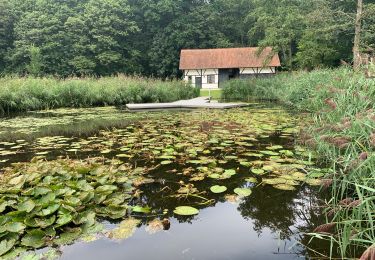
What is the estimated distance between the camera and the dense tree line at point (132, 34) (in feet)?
86.4

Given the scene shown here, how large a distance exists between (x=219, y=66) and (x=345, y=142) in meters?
26.7

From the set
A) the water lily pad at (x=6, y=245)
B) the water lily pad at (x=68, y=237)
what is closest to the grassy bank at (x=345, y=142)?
the water lily pad at (x=68, y=237)

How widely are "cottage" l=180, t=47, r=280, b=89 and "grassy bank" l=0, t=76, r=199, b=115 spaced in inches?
560

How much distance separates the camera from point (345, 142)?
8.00ft

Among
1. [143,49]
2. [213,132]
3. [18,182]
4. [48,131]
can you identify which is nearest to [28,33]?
[143,49]

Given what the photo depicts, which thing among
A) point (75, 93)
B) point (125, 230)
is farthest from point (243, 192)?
point (75, 93)

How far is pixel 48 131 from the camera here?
255 inches

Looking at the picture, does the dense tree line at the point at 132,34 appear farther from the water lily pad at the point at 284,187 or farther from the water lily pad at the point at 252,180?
the water lily pad at the point at 284,187

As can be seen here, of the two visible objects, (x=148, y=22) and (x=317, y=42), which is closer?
(x=317, y=42)

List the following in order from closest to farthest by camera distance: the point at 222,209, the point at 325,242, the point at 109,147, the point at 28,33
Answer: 1. the point at 325,242
2. the point at 222,209
3. the point at 109,147
4. the point at 28,33

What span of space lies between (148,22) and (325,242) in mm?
35408

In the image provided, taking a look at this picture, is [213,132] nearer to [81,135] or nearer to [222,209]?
[81,135]

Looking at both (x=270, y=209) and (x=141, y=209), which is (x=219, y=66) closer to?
(x=270, y=209)

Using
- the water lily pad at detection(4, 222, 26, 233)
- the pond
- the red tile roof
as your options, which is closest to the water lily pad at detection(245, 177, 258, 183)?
the pond
